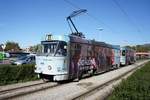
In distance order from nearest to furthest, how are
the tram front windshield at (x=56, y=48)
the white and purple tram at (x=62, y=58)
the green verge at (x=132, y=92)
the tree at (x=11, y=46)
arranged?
the green verge at (x=132, y=92), the white and purple tram at (x=62, y=58), the tram front windshield at (x=56, y=48), the tree at (x=11, y=46)

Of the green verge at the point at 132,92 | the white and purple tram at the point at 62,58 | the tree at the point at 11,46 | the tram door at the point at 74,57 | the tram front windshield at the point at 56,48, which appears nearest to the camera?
the green verge at the point at 132,92

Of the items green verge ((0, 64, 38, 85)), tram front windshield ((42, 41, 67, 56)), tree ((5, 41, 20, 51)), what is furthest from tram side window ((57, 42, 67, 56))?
tree ((5, 41, 20, 51))

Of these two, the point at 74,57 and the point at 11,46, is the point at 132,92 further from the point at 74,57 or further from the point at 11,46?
the point at 11,46

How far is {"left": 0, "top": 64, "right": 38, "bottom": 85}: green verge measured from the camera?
16.8m

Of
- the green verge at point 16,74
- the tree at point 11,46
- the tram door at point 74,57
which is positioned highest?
the tree at point 11,46

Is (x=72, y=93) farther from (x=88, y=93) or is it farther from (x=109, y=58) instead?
(x=109, y=58)

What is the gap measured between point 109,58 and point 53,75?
14.2 meters

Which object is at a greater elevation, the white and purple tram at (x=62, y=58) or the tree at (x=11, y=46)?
the tree at (x=11, y=46)

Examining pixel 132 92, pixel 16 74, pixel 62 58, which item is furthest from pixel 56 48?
pixel 132 92

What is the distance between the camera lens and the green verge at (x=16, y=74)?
16822 millimetres

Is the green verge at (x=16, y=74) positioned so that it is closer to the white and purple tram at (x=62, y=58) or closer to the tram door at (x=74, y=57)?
Result: the white and purple tram at (x=62, y=58)

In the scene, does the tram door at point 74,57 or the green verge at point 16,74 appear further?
the tram door at point 74,57

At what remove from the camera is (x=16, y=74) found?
18000 mm

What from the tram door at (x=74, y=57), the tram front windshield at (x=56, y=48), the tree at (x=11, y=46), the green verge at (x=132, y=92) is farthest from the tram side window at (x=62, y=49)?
the tree at (x=11, y=46)
